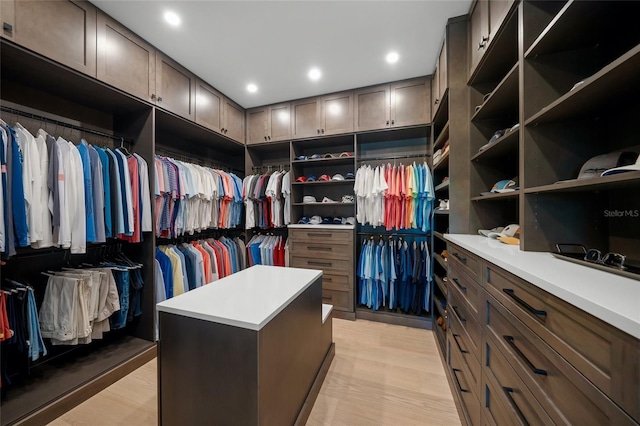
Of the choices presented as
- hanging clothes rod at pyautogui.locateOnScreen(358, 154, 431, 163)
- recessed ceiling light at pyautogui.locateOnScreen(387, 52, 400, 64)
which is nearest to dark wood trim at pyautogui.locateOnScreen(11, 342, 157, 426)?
hanging clothes rod at pyautogui.locateOnScreen(358, 154, 431, 163)

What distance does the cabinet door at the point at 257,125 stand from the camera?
3146mm

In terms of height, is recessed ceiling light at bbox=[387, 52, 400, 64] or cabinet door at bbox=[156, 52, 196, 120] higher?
recessed ceiling light at bbox=[387, 52, 400, 64]

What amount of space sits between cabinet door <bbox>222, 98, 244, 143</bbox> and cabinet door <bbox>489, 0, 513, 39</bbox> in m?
2.70

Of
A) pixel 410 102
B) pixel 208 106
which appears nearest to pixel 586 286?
pixel 410 102

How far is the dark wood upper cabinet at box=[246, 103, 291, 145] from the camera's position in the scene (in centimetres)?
304

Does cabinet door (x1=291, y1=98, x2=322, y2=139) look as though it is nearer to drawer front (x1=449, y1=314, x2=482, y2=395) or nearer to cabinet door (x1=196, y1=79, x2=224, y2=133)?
cabinet door (x1=196, y1=79, x2=224, y2=133)

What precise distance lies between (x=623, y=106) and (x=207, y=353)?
1.96m

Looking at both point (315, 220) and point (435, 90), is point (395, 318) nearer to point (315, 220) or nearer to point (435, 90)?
point (315, 220)

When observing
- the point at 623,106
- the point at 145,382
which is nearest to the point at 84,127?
the point at 145,382

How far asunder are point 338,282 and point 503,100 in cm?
218

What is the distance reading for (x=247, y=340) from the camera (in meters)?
0.86

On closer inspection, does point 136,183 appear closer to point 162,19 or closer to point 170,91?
point 170,91

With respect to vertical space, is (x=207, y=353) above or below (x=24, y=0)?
below

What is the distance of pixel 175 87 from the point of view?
7.32 ft
